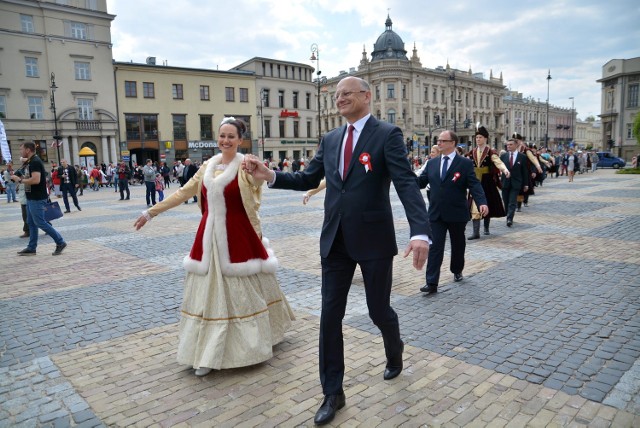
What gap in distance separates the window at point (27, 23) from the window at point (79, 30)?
3181 mm

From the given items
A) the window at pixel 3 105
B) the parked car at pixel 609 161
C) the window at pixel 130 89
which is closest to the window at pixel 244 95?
the window at pixel 130 89

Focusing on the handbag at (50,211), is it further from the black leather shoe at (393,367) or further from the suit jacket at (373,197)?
the black leather shoe at (393,367)

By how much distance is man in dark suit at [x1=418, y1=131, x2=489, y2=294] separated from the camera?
5.94 meters

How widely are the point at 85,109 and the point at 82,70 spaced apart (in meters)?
3.60

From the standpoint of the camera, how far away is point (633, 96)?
67375mm

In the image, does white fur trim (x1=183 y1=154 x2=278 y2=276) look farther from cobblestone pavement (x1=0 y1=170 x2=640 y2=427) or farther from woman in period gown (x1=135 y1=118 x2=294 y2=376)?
cobblestone pavement (x1=0 y1=170 x2=640 y2=427)

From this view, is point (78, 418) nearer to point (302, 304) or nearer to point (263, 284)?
point (263, 284)

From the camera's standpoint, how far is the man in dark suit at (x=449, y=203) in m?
5.94

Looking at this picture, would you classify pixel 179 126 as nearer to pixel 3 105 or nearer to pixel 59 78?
pixel 59 78

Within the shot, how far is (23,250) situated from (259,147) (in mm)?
48183

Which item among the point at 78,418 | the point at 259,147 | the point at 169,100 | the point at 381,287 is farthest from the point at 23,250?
the point at 259,147

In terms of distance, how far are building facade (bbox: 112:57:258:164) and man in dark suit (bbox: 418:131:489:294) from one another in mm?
42687

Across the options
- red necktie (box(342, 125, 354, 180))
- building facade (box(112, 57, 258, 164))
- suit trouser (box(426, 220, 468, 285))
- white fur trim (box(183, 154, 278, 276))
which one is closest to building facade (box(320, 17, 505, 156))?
building facade (box(112, 57, 258, 164))

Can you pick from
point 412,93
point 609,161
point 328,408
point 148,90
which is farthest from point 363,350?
point 412,93
